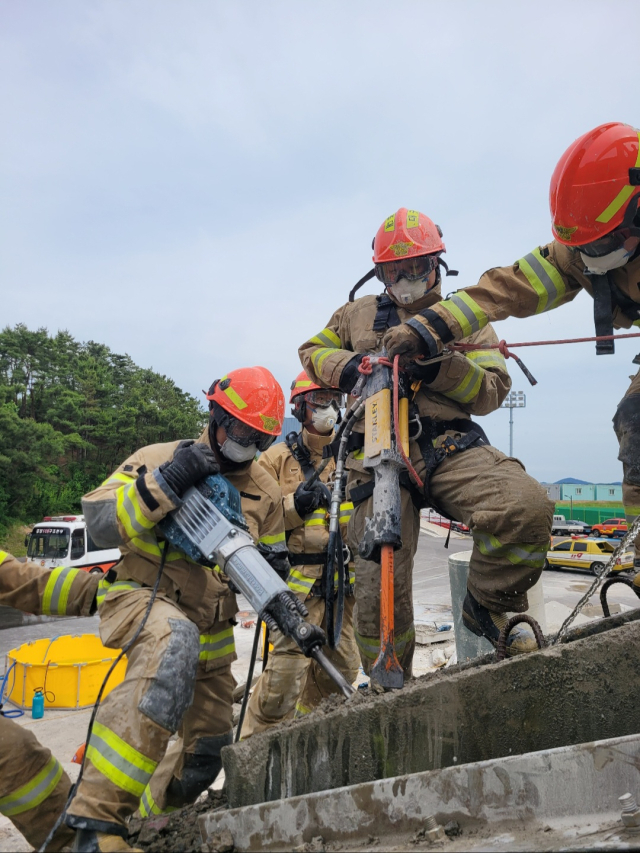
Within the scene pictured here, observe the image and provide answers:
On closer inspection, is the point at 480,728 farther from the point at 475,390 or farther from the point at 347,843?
the point at 475,390

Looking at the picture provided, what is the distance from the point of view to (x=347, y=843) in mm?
1769

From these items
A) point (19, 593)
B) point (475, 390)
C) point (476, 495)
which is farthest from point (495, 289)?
point (19, 593)

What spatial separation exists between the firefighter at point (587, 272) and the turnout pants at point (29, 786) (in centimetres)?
235

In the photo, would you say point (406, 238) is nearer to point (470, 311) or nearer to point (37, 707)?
point (470, 311)

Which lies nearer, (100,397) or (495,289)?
(495,289)

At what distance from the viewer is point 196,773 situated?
11.2 ft

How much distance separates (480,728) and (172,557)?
1.71 meters

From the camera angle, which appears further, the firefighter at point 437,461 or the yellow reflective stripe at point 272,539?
the yellow reflective stripe at point 272,539

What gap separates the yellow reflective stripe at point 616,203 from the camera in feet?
9.09

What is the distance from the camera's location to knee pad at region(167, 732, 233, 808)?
3398mm

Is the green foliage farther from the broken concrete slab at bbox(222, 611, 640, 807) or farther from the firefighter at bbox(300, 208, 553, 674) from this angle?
the broken concrete slab at bbox(222, 611, 640, 807)

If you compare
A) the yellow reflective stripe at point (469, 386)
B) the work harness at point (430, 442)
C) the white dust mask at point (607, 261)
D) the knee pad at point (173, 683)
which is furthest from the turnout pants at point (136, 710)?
the white dust mask at point (607, 261)

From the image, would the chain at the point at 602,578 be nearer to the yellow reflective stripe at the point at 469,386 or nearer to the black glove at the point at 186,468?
the yellow reflective stripe at the point at 469,386

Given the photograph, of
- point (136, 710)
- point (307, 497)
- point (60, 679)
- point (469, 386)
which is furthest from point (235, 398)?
point (60, 679)
